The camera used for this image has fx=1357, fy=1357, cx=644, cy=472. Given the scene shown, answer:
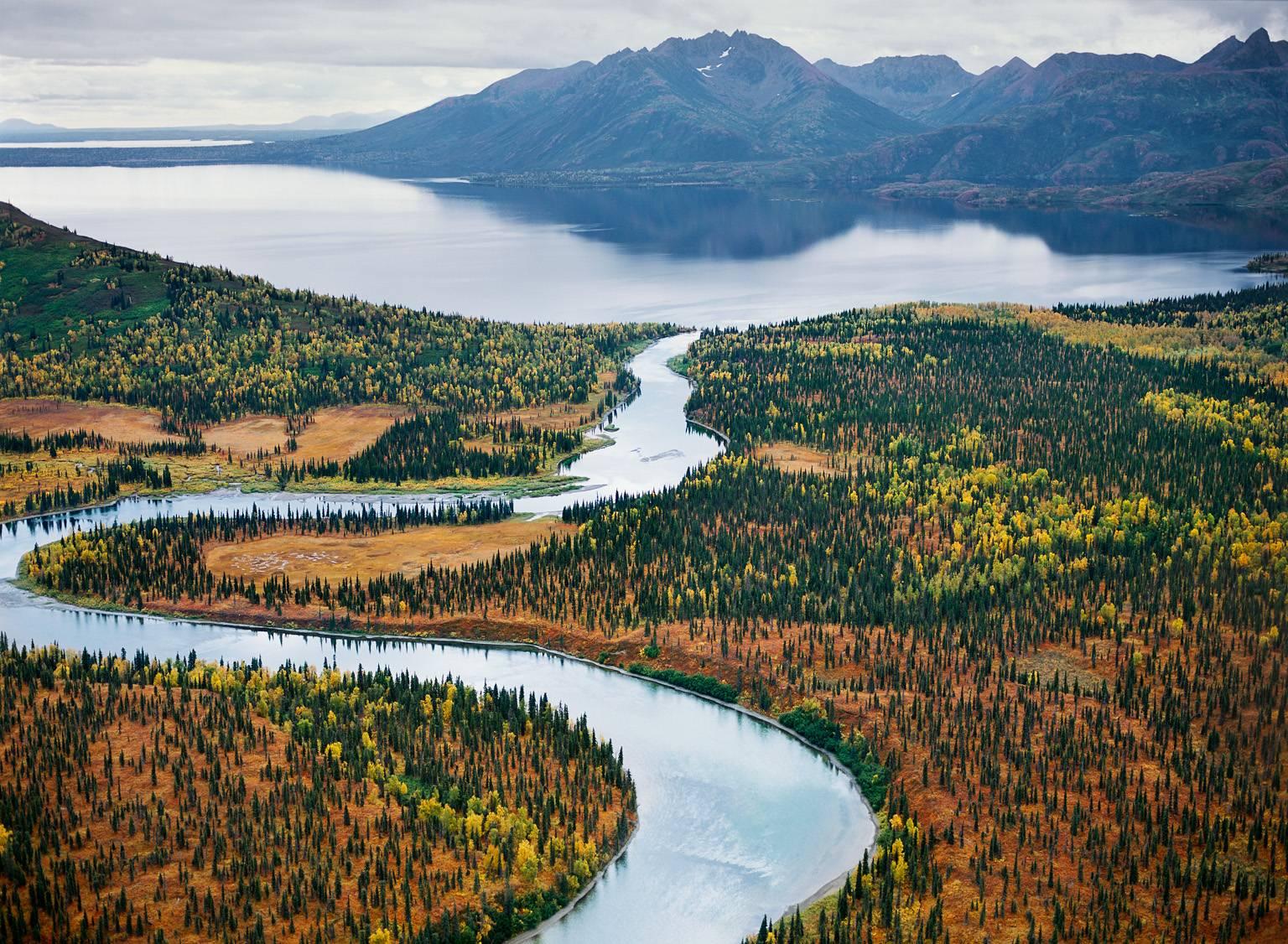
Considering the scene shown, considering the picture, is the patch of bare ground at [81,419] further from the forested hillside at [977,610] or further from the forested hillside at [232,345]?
the forested hillside at [977,610]

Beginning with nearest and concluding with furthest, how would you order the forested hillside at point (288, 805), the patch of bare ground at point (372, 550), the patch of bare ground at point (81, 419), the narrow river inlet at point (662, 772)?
the forested hillside at point (288, 805), the narrow river inlet at point (662, 772), the patch of bare ground at point (372, 550), the patch of bare ground at point (81, 419)

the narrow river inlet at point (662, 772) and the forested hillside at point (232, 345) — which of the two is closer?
the narrow river inlet at point (662, 772)

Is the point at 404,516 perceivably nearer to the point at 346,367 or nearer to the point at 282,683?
the point at 282,683

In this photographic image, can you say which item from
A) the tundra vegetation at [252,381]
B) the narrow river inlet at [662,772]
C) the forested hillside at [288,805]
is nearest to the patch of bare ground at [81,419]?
the tundra vegetation at [252,381]

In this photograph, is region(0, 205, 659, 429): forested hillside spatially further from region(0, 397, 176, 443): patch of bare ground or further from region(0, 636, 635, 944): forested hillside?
region(0, 636, 635, 944): forested hillside

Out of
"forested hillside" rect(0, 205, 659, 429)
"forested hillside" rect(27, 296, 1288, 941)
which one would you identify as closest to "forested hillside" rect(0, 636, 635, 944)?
"forested hillside" rect(27, 296, 1288, 941)

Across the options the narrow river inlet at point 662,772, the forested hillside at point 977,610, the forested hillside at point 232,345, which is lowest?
the narrow river inlet at point 662,772
